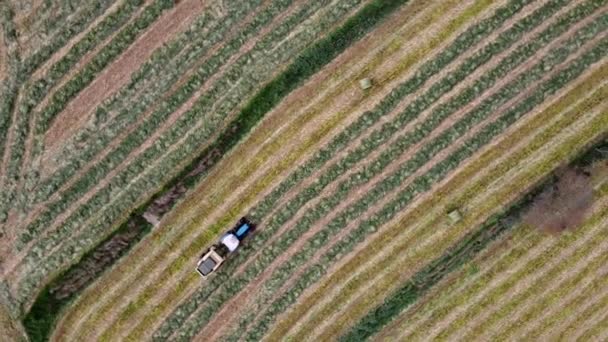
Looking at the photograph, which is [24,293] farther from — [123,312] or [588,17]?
[588,17]

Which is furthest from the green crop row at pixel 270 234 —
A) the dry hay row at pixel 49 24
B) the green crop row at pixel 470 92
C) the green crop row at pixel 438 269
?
the dry hay row at pixel 49 24

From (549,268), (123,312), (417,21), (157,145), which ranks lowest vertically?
(549,268)

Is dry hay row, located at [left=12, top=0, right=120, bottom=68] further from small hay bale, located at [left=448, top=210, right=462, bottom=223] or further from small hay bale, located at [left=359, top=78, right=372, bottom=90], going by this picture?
small hay bale, located at [left=448, top=210, right=462, bottom=223]

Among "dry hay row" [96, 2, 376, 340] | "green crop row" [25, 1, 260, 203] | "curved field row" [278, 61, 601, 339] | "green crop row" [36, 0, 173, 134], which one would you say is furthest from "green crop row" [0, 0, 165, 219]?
"curved field row" [278, 61, 601, 339]

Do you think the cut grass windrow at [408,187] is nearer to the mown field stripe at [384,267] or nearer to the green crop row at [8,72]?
the mown field stripe at [384,267]

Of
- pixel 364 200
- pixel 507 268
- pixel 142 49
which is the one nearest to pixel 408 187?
pixel 364 200

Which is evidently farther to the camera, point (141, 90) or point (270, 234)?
point (270, 234)

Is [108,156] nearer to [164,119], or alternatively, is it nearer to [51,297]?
[164,119]

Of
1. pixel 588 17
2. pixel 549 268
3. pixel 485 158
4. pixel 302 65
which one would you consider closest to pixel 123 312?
pixel 302 65
